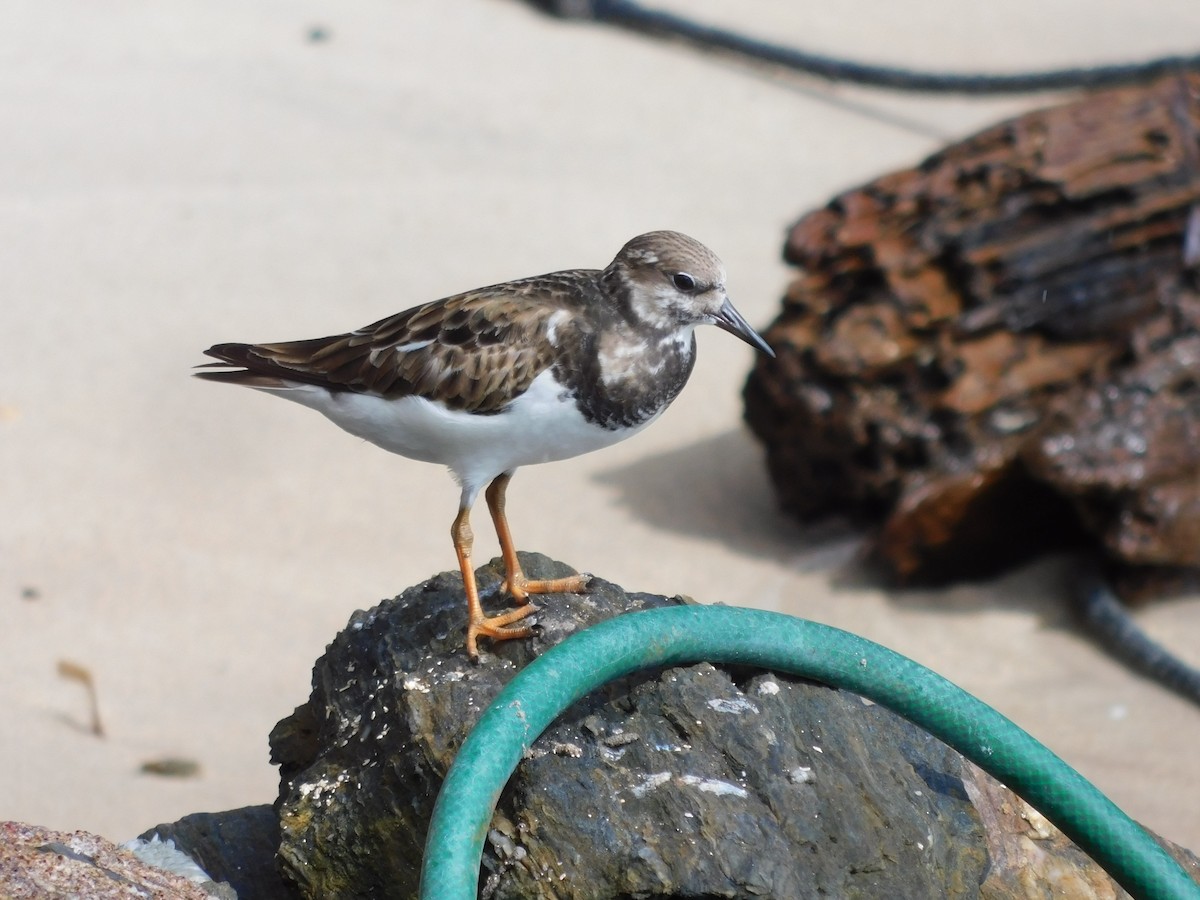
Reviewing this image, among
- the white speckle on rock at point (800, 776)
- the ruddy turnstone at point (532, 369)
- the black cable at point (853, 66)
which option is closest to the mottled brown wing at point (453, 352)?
the ruddy turnstone at point (532, 369)

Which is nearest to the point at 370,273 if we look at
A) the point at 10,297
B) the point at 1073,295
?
the point at 10,297

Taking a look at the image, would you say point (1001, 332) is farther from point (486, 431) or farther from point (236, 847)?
point (236, 847)

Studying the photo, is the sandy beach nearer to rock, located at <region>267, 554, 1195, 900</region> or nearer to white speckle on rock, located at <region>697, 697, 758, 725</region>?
rock, located at <region>267, 554, 1195, 900</region>

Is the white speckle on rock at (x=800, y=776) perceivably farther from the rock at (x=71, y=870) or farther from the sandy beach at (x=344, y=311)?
the sandy beach at (x=344, y=311)

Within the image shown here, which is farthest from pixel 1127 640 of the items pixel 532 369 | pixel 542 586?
pixel 532 369

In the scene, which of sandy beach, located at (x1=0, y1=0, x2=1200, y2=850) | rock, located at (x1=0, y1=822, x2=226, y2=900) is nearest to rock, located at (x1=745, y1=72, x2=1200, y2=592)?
sandy beach, located at (x1=0, y1=0, x2=1200, y2=850)
